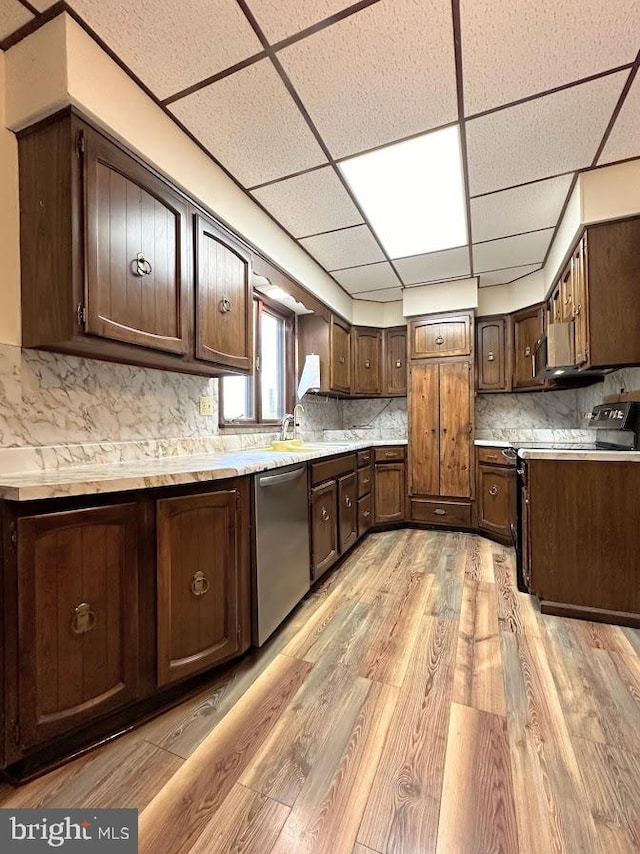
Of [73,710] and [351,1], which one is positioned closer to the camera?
[73,710]

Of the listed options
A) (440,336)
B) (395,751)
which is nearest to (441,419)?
(440,336)

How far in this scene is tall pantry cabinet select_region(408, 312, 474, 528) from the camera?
144 inches

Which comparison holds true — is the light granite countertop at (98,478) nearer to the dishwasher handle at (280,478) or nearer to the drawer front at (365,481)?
the dishwasher handle at (280,478)

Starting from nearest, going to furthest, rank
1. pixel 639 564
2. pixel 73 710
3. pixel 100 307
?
pixel 73 710 → pixel 100 307 → pixel 639 564

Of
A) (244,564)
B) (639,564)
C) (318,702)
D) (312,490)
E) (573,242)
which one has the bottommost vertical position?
(318,702)

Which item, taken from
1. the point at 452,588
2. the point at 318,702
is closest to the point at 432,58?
the point at 318,702

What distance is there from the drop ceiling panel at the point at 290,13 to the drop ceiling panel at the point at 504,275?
8.75 feet

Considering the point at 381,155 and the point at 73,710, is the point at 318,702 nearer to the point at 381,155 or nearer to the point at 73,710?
the point at 73,710

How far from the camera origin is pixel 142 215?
155 cm

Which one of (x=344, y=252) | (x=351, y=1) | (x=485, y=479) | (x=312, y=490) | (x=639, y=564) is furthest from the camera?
(x=485, y=479)

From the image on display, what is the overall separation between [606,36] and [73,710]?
2.91 metres

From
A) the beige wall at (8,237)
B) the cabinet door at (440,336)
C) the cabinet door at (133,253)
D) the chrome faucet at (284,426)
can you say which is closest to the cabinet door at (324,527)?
the chrome faucet at (284,426)

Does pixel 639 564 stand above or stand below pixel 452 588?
above

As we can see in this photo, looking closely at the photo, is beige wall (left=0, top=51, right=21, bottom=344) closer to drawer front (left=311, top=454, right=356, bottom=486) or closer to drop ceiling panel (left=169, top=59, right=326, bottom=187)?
drop ceiling panel (left=169, top=59, right=326, bottom=187)
